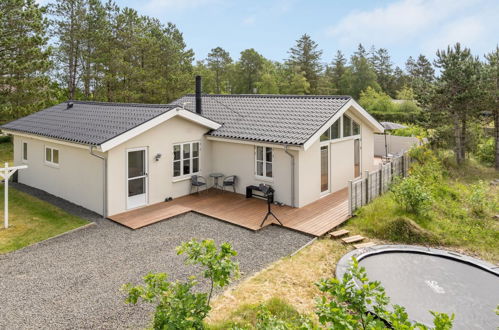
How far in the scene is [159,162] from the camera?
1222 centimetres

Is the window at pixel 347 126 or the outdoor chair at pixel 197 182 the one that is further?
the window at pixel 347 126

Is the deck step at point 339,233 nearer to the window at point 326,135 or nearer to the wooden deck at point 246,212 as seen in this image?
the wooden deck at point 246,212

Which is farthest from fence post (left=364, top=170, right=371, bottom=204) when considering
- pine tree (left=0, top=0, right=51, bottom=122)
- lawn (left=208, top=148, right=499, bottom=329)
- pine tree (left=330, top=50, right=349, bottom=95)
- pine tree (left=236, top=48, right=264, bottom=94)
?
pine tree (left=330, top=50, right=349, bottom=95)

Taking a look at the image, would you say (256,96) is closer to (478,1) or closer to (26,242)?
(478,1)

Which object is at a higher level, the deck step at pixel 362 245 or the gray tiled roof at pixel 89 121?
the gray tiled roof at pixel 89 121

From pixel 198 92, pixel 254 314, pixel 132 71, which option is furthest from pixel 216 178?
pixel 132 71

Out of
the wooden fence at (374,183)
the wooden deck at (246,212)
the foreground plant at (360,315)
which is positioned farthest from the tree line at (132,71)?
the foreground plant at (360,315)

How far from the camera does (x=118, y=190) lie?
11062 millimetres

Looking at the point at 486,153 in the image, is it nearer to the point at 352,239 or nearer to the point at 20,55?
the point at 352,239

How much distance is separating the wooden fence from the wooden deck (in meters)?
0.58

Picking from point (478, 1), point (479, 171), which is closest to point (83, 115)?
point (478, 1)

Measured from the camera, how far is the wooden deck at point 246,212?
10.2 meters

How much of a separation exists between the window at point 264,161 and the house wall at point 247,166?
18 centimetres

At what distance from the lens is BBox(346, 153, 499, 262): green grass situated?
8852 mm
